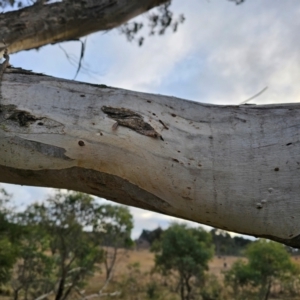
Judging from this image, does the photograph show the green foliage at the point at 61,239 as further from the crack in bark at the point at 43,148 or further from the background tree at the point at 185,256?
the crack in bark at the point at 43,148

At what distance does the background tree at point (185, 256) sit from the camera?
11.5 metres

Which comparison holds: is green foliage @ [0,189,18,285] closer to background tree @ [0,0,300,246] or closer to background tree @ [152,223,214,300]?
background tree @ [152,223,214,300]

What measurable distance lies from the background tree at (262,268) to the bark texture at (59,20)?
320 inches

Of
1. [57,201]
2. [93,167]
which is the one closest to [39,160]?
[93,167]

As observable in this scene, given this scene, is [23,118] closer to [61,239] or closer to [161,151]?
[161,151]

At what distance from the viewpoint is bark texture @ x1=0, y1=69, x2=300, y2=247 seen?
82cm

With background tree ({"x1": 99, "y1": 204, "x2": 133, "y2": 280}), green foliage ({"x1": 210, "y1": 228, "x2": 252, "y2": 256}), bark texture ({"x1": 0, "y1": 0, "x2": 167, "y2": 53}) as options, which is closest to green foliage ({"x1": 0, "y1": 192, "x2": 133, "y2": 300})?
background tree ({"x1": 99, "y1": 204, "x2": 133, "y2": 280})

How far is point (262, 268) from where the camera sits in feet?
33.2

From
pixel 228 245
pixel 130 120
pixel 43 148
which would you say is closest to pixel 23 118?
pixel 43 148

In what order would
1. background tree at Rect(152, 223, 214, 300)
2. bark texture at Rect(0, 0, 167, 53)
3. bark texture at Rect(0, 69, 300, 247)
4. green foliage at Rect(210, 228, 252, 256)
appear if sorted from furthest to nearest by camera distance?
green foliage at Rect(210, 228, 252, 256) → background tree at Rect(152, 223, 214, 300) → bark texture at Rect(0, 0, 167, 53) → bark texture at Rect(0, 69, 300, 247)

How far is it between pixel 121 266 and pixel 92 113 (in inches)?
679

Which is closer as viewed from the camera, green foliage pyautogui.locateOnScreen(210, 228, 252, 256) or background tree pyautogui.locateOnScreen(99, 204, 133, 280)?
background tree pyautogui.locateOnScreen(99, 204, 133, 280)

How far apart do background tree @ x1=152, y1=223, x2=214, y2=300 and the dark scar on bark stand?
10931mm

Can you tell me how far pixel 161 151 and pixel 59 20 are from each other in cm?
209
